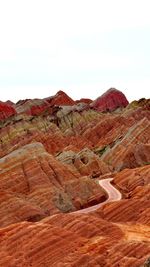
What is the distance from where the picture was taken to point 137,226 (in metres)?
56.2

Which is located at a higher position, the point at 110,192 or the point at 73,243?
the point at 110,192

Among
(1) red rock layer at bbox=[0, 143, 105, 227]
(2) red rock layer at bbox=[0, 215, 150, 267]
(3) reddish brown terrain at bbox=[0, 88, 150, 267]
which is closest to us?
(2) red rock layer at bbox=[0, 215, 150, 267]

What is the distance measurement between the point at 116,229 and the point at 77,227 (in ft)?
12.9

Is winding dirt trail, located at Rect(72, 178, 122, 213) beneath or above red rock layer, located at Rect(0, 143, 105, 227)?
beneath

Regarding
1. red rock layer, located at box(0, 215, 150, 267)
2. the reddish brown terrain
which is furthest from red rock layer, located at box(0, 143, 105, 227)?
red rock layer, located at box(0, 215, 150, 267)

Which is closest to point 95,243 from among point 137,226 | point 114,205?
point 137,226

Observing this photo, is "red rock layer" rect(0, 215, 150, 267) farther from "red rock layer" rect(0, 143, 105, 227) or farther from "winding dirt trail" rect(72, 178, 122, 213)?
"winding dirt trail" rect(72, 178, 122, 213)

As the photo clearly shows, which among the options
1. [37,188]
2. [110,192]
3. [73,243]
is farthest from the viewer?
[110,192]

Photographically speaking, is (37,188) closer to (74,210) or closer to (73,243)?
(74,210)

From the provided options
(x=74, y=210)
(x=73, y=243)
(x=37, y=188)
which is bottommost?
(x=73, y=243)

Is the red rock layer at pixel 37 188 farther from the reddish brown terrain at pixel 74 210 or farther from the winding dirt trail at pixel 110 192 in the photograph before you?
the winding dirt trail at pixel 110 192

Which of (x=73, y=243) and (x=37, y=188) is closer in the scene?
(x=73, y=243)

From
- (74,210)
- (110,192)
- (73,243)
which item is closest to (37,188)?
(74,210)

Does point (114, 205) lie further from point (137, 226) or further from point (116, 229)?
point (116, 229)
